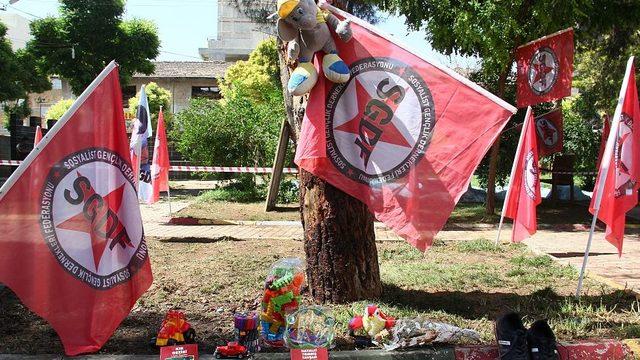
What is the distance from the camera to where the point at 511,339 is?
12.4 feet

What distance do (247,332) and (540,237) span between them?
8026 millimetres

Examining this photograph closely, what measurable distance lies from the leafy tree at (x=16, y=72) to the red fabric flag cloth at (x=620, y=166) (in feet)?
93.1

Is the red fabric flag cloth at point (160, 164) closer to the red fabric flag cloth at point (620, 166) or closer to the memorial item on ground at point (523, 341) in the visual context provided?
the red fabric flag cloth at point (620, 166)

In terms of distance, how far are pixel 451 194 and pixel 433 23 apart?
9.00 meters

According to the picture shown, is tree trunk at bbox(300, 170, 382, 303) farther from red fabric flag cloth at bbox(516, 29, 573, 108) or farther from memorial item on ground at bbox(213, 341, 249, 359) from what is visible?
red fabric flag cloth at bbox(516, 29, 573, 108)

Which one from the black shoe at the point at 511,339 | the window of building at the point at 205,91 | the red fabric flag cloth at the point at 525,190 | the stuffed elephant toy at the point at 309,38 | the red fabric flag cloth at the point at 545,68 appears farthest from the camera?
the window of building at the point at 205,91

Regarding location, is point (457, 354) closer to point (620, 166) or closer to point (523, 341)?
point (523, 341)

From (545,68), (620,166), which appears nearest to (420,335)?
(620,166)

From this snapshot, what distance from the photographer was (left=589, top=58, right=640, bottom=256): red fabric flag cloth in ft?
17.4

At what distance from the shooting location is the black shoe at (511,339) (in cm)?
374

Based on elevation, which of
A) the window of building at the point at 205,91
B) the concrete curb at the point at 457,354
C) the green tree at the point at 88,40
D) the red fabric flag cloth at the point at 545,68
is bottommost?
the concrete curb at the point at 457,354

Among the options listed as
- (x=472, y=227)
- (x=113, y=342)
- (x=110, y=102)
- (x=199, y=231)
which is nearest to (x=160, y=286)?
(x=113, y=342)

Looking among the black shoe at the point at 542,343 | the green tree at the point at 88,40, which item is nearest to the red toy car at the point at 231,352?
the black shoe at the point at 542,343

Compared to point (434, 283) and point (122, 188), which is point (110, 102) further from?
point (434, 283)
